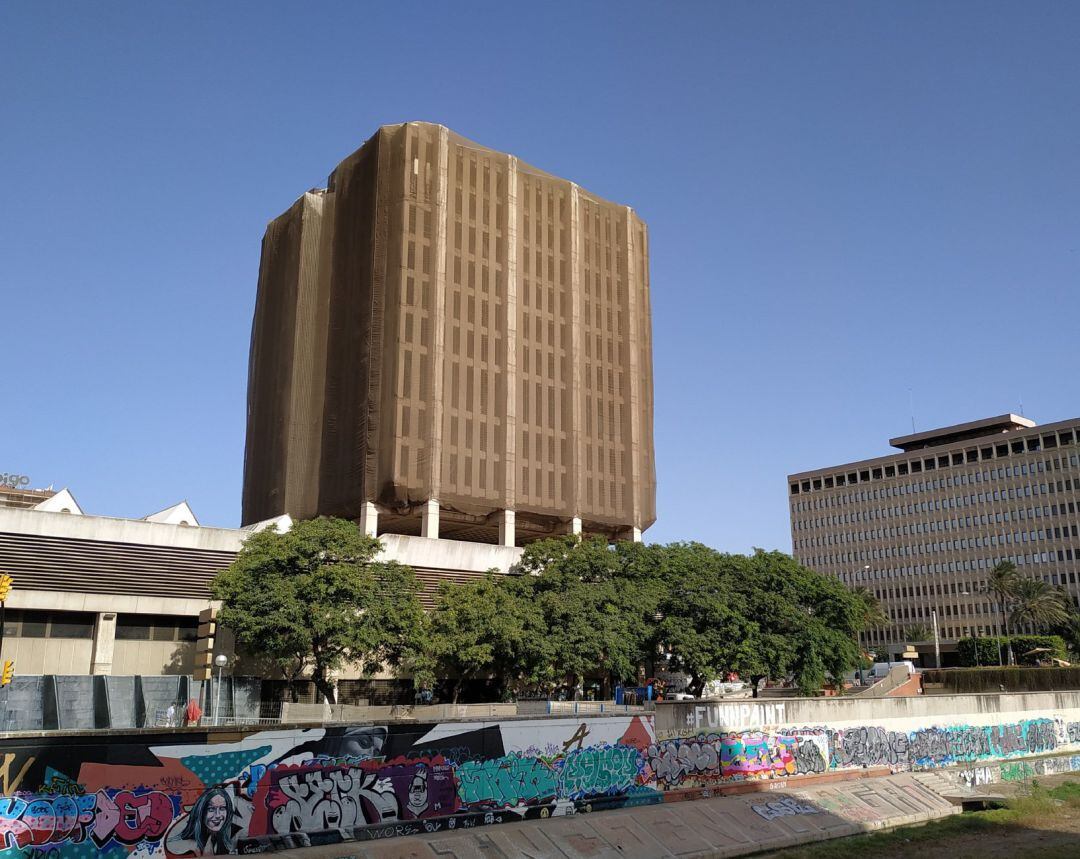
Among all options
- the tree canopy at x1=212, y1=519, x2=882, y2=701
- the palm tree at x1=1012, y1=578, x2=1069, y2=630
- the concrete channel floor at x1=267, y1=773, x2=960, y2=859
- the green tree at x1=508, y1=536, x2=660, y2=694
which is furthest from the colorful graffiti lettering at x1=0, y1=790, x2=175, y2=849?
the palm tree at x1=1012, y1=578, x2=1069, y2=630

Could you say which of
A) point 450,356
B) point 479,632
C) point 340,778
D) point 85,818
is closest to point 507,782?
point 340,778

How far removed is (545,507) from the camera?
313 feet

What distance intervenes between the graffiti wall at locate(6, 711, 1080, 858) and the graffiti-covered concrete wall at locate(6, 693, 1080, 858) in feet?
0.14

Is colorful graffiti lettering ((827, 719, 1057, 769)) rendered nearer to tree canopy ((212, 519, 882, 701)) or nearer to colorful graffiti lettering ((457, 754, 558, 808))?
tree canopy ((212, 519, 882, 701))

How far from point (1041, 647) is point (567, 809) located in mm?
88064

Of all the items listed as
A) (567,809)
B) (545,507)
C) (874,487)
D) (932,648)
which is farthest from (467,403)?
(874,487)

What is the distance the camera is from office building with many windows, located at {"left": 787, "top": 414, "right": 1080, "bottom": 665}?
160 metres

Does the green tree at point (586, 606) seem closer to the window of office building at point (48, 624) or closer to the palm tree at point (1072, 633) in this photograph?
the window of office building at point (48, 624)

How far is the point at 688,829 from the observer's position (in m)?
39.7

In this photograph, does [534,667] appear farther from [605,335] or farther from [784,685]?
[605,335]

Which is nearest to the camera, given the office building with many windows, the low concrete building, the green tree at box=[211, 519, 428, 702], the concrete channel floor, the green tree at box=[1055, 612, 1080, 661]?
the concrete channel floor

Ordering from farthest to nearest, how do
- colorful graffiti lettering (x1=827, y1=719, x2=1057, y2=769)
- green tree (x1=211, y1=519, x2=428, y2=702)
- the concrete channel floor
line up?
green tree (x1=211, y1=519, x2=428, y2=702), colorful graffiti lettering (x1=827, y1=719, x2=1057, y2=769), the concrete channel floor

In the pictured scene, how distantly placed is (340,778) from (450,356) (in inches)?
2427

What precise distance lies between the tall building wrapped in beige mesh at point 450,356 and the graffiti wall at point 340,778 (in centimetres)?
4548
